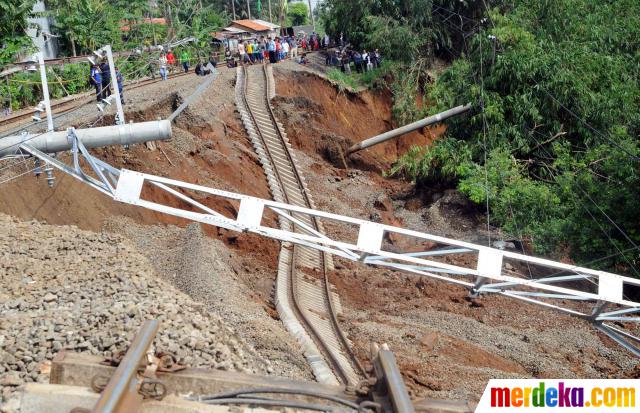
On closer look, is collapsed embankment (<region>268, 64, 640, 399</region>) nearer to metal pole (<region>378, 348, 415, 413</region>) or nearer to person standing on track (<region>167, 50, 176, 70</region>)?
metal pole (<region>378, 348, 415, 413</region>)

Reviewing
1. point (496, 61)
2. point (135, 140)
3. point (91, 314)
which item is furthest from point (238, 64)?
point (91, 314)

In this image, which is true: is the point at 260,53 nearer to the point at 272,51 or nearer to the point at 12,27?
the point at 272,51

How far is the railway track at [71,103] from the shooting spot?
70.6 feet

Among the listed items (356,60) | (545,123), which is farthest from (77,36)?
(545,123)

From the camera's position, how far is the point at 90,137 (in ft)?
38.8

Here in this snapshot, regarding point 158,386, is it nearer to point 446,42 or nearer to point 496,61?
point 496,61

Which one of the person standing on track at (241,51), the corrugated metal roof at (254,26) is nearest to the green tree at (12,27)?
the person standing on track at (241,51)

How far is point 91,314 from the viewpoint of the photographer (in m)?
9.44

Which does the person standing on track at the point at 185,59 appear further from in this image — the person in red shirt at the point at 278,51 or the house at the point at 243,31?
the house at the point at 243,31

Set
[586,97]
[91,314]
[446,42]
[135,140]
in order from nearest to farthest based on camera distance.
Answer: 1. [91,314]
2. [135,140]
3. [586,97]
4. [446,42]

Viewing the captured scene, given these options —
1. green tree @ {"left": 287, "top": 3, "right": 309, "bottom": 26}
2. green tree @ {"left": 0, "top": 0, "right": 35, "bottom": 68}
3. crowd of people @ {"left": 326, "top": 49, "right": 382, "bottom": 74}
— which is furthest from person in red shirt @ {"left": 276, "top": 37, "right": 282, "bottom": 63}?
green tree @ {"left": 287, "top": 3, "right": 309, "bottom": 26}

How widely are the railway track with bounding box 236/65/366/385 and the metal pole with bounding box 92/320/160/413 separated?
4.58m

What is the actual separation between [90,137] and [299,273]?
6.63m

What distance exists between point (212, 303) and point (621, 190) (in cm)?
1054
